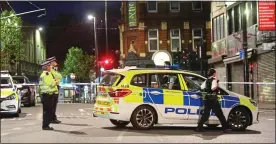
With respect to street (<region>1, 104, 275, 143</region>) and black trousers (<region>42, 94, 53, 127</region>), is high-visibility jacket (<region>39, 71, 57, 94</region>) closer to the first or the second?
black trousers (<region>42, 94, 53, 127</region>)

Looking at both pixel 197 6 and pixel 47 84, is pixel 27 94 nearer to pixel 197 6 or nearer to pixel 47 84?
pixel 47 84

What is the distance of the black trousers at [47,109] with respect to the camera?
11.6 meters

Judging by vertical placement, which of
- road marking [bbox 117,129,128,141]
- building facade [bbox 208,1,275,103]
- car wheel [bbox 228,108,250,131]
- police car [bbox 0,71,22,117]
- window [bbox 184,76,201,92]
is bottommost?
road marking [bbox 117,129,128,141]

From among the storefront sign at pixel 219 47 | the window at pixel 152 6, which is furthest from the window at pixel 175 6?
the storefront sign at pixel 219 47

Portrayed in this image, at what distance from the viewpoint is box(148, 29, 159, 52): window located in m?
44.6

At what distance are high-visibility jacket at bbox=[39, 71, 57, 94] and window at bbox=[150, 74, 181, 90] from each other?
2.46 meters

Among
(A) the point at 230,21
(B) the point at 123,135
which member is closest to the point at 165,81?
(B) the point at 123,135

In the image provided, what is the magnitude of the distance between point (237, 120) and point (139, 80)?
2.73 meters

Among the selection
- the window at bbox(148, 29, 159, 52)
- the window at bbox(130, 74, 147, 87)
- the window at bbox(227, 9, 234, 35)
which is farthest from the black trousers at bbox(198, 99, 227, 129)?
the window at bbox(148, 29, 159, 52)

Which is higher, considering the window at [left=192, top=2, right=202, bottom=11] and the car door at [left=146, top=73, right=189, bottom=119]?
the window at [left=192, top=2, right=202, bottom=11]

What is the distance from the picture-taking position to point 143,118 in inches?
473

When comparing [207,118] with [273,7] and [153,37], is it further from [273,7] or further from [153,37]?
[153,37]

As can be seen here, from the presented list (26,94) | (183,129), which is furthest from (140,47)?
(183,129)

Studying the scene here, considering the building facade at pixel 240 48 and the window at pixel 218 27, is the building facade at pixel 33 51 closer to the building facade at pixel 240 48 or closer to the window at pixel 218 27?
the window at pixel 218 27
